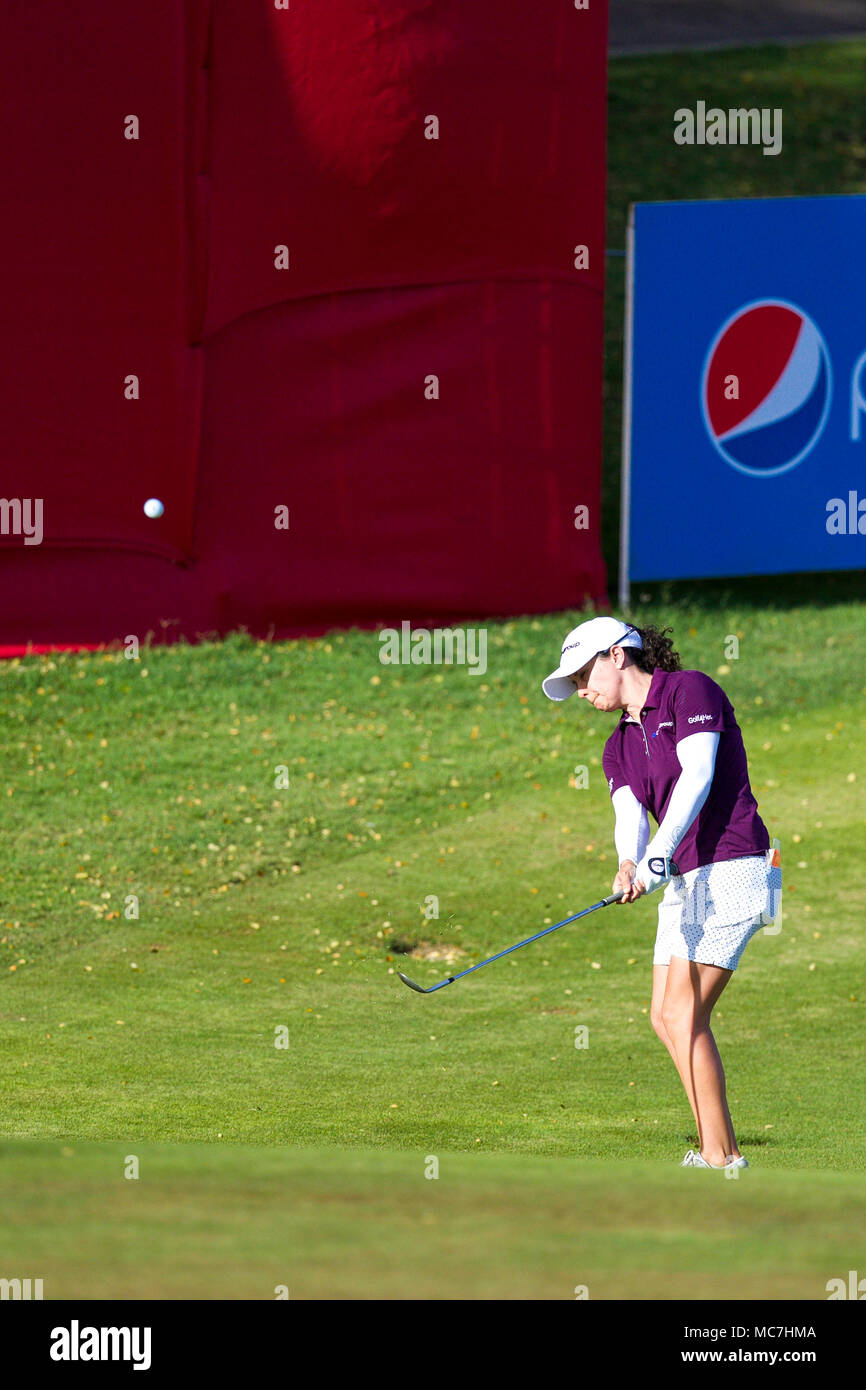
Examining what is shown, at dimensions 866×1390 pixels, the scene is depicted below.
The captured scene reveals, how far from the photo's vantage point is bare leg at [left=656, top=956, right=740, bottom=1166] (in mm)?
6684

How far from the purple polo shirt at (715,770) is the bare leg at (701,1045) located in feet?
1.24

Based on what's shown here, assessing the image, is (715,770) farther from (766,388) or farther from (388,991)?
(766,388)

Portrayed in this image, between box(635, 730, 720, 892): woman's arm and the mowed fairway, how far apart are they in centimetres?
109

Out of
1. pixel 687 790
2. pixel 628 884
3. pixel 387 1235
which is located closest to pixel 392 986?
pixel 628 884

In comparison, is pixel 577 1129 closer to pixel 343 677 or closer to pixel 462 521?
pixel 343 677

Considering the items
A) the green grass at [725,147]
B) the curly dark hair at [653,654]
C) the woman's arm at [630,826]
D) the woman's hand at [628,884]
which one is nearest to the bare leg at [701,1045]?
the woman's hand at [628,884]

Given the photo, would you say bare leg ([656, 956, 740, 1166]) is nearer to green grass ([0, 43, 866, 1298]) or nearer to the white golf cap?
green grass ([0, 43, 866, 1298])

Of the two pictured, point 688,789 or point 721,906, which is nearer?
point 688,789

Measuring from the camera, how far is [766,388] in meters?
17.8

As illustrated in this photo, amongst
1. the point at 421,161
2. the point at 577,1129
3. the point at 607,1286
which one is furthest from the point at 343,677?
the point at 607,1286

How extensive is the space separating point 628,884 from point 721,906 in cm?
34

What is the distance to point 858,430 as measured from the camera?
1814 centimetres

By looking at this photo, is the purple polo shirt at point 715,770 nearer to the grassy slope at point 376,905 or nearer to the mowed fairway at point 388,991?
the mowed fairway at point 388,991

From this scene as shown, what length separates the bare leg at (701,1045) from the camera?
6.68m
